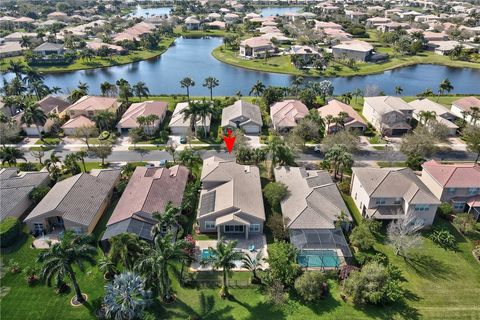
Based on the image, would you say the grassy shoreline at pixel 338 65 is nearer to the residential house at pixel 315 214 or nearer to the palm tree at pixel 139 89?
the palm tree at pixel 139 89

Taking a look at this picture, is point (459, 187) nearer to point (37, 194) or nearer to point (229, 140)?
point (229, 140)

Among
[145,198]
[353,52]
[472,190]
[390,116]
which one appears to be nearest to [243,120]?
[390,116]

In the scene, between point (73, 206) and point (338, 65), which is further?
point (338, 65)

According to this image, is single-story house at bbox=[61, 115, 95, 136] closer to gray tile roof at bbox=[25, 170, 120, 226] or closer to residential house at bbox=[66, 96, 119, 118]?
residential house at bbox=[66, 96, 119, 118]

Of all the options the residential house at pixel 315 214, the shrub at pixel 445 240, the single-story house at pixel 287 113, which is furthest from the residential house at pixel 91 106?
the shrub at pixel 445 240

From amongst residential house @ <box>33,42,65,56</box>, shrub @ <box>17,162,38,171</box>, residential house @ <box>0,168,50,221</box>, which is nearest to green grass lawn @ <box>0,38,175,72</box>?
residential house @ <box>33,42,65,56</box>
